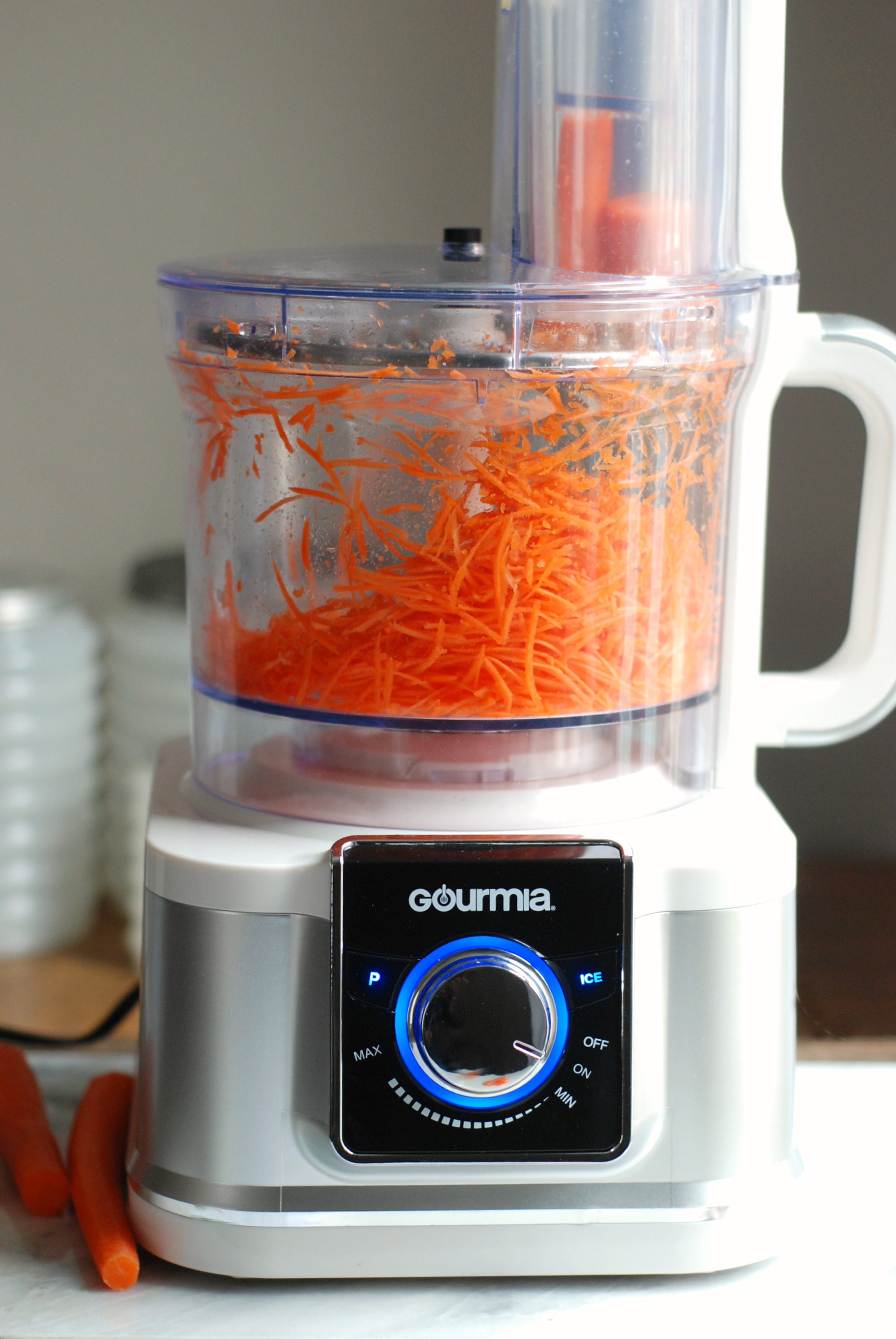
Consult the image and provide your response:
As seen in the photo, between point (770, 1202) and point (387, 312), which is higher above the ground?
point (387, 312)

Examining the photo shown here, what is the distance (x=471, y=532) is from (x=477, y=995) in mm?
170

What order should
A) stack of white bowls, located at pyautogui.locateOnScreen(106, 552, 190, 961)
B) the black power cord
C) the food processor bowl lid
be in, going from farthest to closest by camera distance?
stack of white bowls, located at pyautogui.locateOnScreen(106, 552, 190, 961)
the black power cord
the food processor bowl lid

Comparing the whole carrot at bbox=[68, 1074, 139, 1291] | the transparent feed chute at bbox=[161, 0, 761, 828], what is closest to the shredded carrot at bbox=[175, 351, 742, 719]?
the transparent feed chute at bbox=[161, 0, 761, 828]

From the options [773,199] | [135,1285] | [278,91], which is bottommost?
[135,1285]

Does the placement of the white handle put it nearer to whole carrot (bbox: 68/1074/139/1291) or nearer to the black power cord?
whole carrot (bbox: 68/1074/139/1291)

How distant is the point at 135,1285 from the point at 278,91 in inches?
26.9

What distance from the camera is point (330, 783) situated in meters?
0.52

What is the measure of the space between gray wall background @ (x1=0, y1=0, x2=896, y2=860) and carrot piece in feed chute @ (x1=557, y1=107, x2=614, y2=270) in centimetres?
30

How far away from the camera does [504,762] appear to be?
519 millimetres

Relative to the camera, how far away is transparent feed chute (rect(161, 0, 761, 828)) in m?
0.49

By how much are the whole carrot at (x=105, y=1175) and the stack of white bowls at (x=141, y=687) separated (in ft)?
0.88

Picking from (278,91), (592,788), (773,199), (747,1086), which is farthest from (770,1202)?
(278,91)

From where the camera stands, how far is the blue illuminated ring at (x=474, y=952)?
485mm

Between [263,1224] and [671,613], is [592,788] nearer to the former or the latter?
[671,613]
